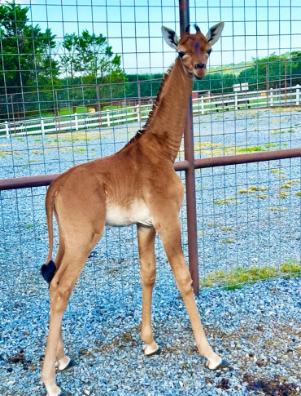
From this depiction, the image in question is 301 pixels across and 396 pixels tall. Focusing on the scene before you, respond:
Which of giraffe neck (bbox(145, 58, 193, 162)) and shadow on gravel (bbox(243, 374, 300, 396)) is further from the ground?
giraffe neck (bbox(145, 58, 193, 162))

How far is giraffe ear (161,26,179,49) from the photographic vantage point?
346cm

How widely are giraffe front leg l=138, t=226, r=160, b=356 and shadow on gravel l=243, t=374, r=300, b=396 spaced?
877 millimetres

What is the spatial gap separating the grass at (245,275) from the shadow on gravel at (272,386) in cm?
176

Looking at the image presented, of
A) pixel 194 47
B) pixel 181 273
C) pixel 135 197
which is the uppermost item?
pixel 194 47

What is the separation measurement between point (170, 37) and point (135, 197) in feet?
4.26

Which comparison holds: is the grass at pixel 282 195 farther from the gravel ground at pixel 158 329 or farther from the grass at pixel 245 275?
the grass at pixel 245 275

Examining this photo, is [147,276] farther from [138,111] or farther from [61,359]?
[138,111]

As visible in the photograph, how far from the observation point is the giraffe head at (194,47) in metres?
3.32

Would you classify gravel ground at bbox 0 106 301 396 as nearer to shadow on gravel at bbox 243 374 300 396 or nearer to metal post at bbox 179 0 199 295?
shadow on gravel at bbox 243 374 300 396

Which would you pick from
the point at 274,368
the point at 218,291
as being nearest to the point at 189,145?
the point at 218,291

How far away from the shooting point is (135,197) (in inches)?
140

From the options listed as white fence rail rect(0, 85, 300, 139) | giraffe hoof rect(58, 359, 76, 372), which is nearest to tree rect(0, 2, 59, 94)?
white fence rail rect(0, 85, 300, 139)

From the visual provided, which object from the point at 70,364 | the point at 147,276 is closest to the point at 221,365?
the point at 147,276

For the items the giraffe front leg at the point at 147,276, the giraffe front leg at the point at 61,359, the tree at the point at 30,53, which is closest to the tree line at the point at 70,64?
the tree at the point at 30,53
